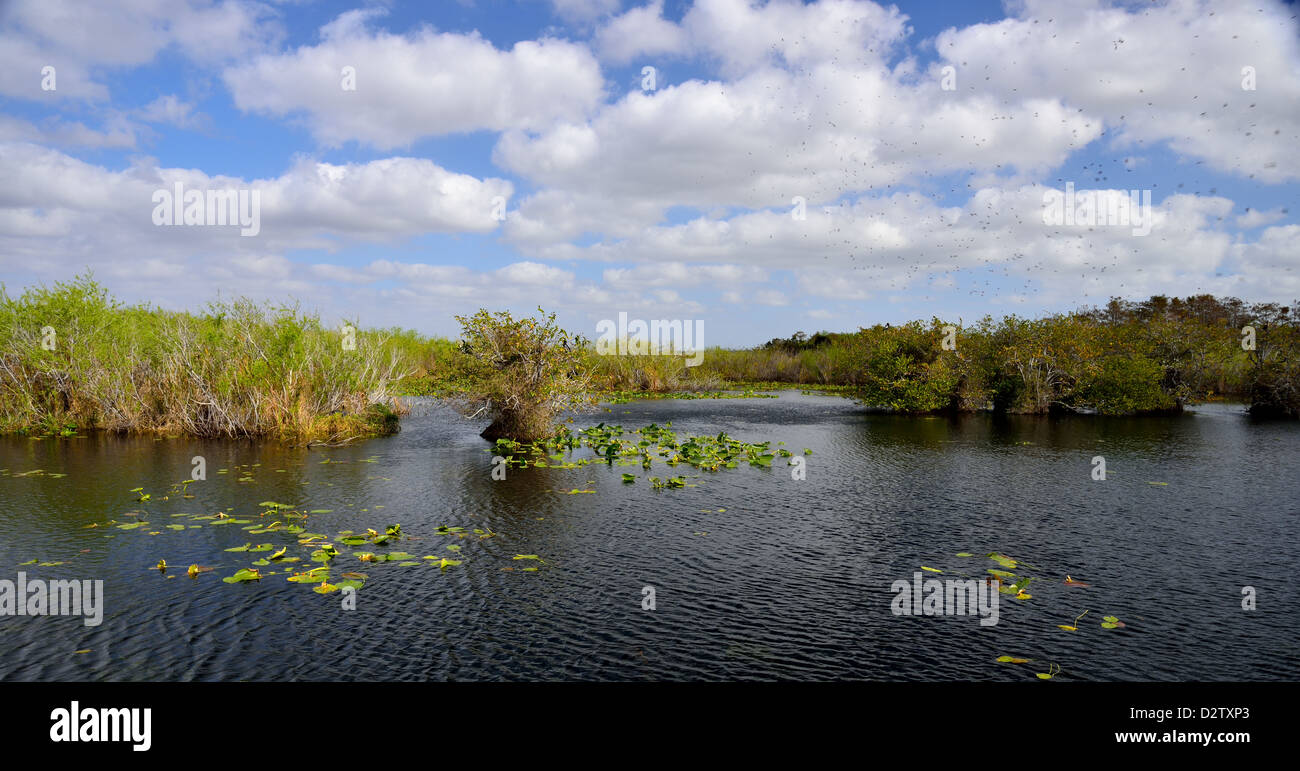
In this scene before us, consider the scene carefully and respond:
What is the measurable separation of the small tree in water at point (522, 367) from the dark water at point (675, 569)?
3473 millimetres

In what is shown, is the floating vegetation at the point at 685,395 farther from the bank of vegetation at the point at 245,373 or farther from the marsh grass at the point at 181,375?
the marsh grass at the point at 181,375

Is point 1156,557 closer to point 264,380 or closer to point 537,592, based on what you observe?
point 537,592

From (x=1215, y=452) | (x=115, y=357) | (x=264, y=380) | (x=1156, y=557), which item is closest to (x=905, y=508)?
(x=1156, y=557)

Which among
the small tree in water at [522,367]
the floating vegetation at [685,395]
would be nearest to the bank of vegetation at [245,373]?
the small tree in water at [522,367]

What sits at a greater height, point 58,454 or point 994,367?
point 994,367

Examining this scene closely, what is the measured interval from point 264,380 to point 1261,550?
2606cm

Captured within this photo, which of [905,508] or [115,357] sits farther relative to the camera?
[115,357]

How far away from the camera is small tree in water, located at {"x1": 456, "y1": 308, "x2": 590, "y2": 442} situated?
22.7 metres

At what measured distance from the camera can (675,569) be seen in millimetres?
10219

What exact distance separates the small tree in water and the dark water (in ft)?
11.4

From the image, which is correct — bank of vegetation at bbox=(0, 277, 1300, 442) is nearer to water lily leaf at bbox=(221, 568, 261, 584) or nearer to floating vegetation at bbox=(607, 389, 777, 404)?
water lily leaf at bbox=(221, 568, 261, 584)

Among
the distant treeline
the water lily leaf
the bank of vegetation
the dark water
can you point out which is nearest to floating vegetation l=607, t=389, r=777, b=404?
the distant treeline
